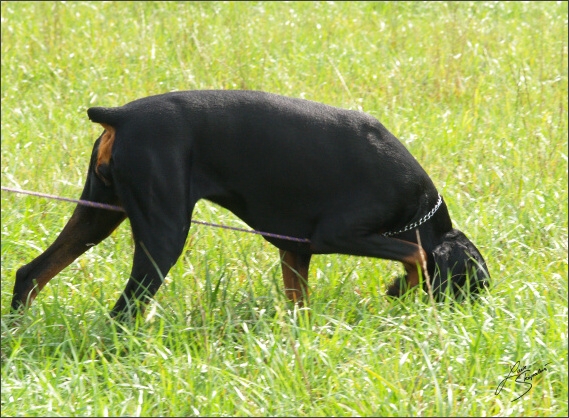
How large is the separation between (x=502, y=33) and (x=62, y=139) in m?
4.28

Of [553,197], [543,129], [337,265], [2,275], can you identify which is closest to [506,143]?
[543,129]

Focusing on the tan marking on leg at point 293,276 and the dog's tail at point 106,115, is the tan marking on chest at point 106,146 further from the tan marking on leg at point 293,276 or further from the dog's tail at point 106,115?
the tan marking on leg at point 293,276

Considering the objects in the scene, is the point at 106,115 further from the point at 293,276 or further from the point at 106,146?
the point at 293,276

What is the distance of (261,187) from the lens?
13.1ft

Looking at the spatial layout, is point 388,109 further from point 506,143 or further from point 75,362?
point 75,362

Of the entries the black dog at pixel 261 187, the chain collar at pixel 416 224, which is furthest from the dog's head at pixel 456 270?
the chain collar at pixel 416 224

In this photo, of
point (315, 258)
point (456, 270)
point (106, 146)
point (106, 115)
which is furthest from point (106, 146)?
point (456, 270)

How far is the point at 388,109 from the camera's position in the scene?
6.77 meters

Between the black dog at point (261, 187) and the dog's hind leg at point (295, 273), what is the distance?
0.01 meters

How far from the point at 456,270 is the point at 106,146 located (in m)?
1.58

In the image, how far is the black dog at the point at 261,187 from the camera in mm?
3836

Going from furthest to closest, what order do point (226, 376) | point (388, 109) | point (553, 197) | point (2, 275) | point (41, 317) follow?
point (388, 109)
point (553, 197)
point (2, 275)
point (41, 317)
point (226, 376)

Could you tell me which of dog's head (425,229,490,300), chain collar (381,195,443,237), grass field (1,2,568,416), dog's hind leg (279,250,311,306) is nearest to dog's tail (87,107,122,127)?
grass field (1,2,568,416)

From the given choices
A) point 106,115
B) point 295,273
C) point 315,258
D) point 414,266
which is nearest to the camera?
point 106,115
